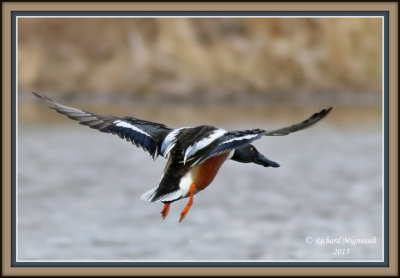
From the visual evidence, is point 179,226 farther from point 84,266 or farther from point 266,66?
point 266,66

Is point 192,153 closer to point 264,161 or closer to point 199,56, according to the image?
point 264,161

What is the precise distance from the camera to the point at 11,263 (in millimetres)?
5641

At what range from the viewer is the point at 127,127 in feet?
17.3

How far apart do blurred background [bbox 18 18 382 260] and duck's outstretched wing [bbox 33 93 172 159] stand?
263 cm

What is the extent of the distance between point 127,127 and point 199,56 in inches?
521

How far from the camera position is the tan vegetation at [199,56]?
17.9m

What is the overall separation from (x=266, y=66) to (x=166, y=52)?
198cm

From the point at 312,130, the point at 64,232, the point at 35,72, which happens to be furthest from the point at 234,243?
the point at 35,72

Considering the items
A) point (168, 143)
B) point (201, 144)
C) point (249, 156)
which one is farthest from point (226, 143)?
point (249, 156)

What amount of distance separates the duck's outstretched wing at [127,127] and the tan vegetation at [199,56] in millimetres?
12518

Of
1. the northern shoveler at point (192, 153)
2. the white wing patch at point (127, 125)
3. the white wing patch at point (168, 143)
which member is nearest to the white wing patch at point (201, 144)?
the northern shoveler at point (192, 153)

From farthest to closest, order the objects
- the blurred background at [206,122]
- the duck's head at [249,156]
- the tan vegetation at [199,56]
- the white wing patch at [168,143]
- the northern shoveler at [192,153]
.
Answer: the tan vegetation at [199,56] < the blurred background at [206,122] < the duck's head at [249,156] < the white wing patch at [168,143] < the northern shoveler at [192,153]

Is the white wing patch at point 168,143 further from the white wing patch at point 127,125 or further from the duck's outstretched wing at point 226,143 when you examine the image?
the white wing patch at point 127,125

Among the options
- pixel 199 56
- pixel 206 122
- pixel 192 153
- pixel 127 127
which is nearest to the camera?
pixel 192 153
